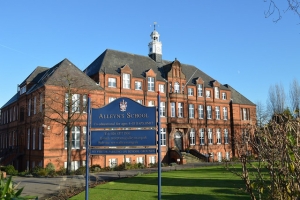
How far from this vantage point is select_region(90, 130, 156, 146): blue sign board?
10.8 metres

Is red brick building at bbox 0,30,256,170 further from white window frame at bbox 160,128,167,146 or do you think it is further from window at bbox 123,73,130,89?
window at bbox 123,73,130,89

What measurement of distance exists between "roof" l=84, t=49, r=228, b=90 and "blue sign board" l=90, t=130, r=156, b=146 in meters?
23.3

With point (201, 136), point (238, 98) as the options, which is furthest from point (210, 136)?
point (238, 98)

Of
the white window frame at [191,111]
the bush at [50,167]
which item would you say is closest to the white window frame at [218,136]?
the white window frame at [191,111]

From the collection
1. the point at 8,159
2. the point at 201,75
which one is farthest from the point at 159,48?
the point at 8,159

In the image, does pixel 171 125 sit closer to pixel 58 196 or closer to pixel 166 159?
pixel 166 159

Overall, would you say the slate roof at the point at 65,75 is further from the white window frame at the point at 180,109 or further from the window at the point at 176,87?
the white window frame at the point at 180,109

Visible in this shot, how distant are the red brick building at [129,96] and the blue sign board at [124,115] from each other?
1527 cm

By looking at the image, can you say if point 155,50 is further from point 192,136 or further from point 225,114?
point 225,114

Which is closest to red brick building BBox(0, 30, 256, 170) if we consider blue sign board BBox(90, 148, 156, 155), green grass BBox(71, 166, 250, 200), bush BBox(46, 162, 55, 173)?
bush BBox(46, 162, 55, 173)

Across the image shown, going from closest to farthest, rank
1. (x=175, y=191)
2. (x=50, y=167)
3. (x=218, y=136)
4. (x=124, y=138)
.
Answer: (x=124, y=138) < (x=175, y=191) < (x=50, y=167) < (x=218, y=136)

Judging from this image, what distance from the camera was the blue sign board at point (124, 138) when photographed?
10.8m

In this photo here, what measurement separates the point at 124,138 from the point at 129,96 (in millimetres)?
24753

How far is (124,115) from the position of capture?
437 inches
